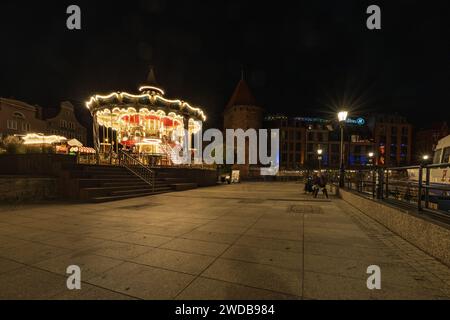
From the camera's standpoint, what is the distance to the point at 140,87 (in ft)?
75.7

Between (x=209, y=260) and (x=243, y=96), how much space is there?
2367 inches

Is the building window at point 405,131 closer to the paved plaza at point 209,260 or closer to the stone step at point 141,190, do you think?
Result: the stone step at point 141,190

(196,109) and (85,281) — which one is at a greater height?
(196,109)

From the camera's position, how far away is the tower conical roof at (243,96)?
60000 mm

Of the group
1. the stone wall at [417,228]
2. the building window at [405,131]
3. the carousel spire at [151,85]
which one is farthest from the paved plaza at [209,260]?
the building window at [405,131]

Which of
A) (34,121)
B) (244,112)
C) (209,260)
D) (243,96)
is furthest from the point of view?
(243,96)

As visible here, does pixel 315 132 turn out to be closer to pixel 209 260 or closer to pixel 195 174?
pixel 195 174

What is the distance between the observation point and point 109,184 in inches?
468

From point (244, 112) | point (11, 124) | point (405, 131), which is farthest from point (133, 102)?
point (405, 131)

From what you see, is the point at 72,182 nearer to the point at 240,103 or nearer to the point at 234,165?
the point at 234,165

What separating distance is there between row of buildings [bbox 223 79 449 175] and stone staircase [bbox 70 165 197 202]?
4405 cm

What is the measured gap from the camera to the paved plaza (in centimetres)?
291

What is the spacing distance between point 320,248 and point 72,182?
419 inches
